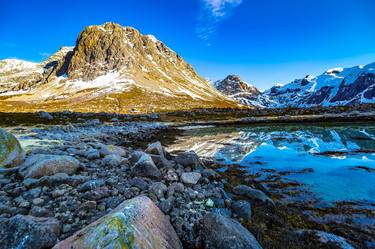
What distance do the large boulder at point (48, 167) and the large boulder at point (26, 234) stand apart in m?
3.69

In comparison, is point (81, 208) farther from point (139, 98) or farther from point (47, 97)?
point (47, 97)

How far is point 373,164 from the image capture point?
53.0 ft

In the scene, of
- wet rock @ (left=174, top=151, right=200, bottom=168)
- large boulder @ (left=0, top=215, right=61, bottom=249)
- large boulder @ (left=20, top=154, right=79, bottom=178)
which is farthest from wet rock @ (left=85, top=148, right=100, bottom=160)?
large boulder @ (left=0, top=215, right=61, bottom=249)

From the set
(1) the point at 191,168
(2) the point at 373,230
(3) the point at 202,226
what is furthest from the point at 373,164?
(3) the point at 202,226

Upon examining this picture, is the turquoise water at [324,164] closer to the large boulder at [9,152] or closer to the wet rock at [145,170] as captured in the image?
the wet rock at [145,170]

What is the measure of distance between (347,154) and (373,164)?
11.9 ft

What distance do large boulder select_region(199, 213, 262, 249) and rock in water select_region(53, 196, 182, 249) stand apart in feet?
2.50

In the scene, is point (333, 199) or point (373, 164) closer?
point (333, 199)

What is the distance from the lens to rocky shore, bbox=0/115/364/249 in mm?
4375

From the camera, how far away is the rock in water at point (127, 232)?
12.5 feet

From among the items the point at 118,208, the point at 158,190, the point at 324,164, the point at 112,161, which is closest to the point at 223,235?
the point at 118,208

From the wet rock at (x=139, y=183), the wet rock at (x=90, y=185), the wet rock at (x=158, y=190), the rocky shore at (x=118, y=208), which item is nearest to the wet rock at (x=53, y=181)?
the rocky shore at (x=118, y=208)

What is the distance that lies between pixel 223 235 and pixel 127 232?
2.40 meters

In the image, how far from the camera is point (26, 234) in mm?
4527
